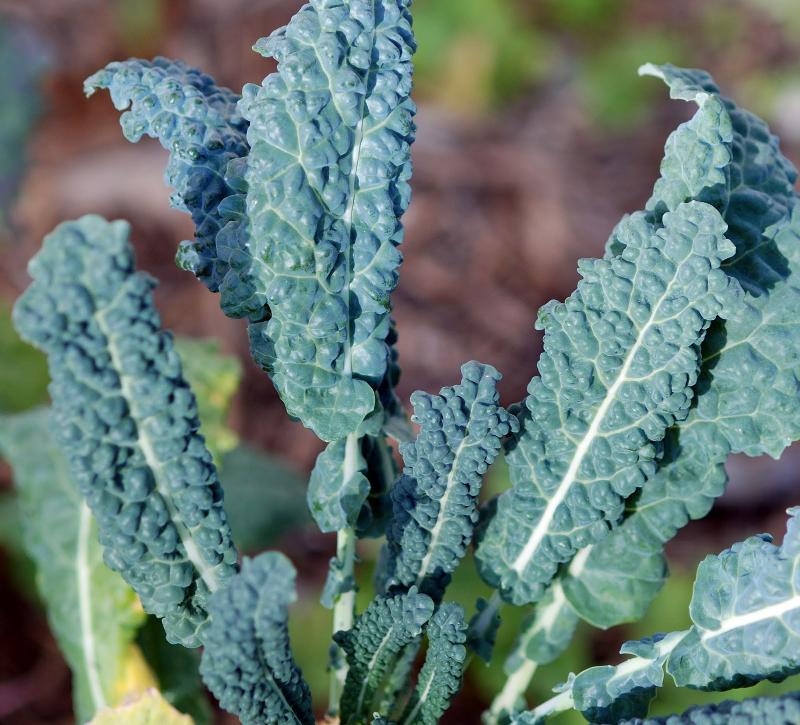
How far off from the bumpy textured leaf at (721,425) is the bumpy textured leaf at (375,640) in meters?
0.25

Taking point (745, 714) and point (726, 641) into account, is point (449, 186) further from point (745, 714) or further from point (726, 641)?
point (745, 714)

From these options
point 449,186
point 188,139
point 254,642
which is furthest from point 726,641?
point 449,186

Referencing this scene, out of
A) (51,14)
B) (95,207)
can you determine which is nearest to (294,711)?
(95,207)

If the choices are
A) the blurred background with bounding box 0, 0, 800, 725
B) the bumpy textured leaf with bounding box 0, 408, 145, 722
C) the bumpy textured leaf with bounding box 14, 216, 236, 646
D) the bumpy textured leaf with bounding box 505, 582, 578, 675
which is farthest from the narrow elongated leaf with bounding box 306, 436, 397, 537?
the blurred background with bounding box 0, 0, 800, 725

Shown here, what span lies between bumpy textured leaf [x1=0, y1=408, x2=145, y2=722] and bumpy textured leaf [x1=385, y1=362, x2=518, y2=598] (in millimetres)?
465

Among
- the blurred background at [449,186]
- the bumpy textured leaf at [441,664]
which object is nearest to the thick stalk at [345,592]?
the bumpy textured leaf at [441,664]

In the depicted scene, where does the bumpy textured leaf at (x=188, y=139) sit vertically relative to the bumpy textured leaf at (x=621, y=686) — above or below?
above

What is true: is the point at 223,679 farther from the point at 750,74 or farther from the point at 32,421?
the point at 750,74

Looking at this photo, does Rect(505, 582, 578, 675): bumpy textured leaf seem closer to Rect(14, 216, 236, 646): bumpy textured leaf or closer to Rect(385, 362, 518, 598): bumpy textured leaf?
Rect(385, 362, 518, 598): bumpy textured leaf

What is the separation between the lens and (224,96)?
1024 mm

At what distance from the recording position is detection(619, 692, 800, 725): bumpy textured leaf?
754 millimetres

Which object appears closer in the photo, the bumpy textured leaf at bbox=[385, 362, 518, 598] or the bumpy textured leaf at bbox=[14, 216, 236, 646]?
the bumpy textured leaf at bbox=[14, 216, 236, 646]

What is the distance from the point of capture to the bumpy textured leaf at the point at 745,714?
0.75 metres

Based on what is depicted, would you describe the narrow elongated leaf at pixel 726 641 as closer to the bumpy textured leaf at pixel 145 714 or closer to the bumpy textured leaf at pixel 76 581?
the bumpy textured leaf at pixel 145 714
